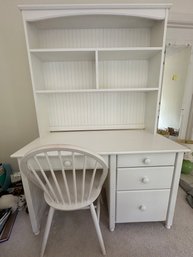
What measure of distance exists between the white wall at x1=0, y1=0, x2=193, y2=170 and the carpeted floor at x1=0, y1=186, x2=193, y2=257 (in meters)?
0.88

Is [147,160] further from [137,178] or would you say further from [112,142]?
[112,142]

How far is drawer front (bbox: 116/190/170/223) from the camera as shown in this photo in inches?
40.9

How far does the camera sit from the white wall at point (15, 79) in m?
1.30

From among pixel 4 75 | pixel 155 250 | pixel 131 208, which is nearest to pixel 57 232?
pixel 131 208

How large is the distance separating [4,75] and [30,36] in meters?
0.62

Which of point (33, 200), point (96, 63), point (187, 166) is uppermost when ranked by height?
point (96, 63)

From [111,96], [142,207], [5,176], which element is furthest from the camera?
[5,176]

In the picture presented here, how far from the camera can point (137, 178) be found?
1000 millimetres

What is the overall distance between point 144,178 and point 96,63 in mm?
949

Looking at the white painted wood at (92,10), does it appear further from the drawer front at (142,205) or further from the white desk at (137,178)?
the drawer front at (142,205)

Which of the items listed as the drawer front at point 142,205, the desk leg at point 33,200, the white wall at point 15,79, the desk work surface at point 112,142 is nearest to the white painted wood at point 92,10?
the white wall at point 15,79

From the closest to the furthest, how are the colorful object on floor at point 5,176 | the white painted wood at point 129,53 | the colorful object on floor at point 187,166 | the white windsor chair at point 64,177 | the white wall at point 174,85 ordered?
the white windsor chair at point 64,177
the white painted wood at point 129,53
the colorful object on floor at point 5,176
the white wall at point 174,85
the colorful object on floor at point 187,166

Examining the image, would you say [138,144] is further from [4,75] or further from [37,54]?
[4,75]

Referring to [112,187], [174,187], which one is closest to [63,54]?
[112,187]
